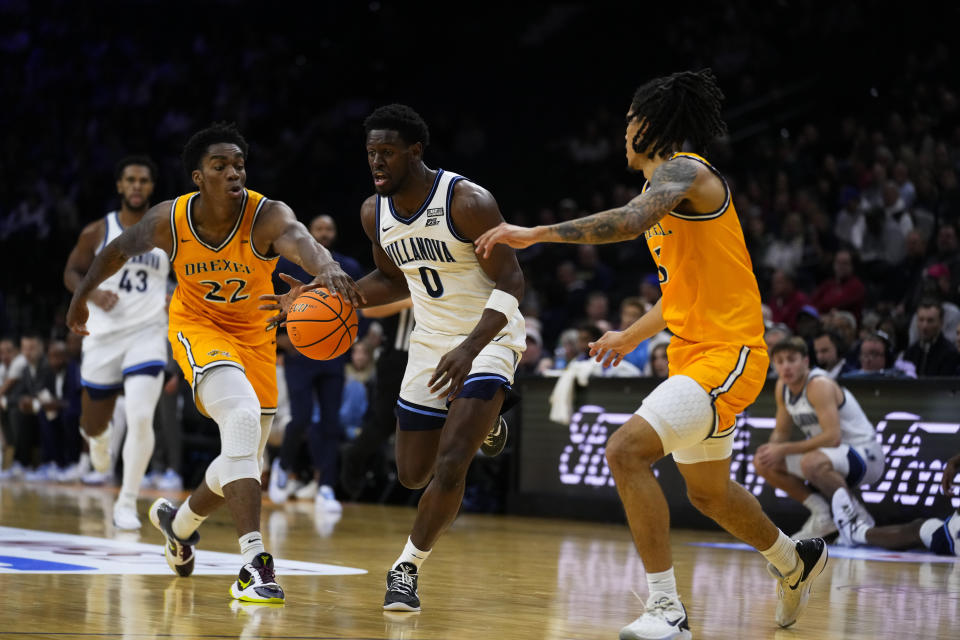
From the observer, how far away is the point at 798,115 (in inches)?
651

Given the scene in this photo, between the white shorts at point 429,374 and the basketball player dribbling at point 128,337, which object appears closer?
the white shorts at point 429,374

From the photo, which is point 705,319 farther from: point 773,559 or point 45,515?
point 45,515

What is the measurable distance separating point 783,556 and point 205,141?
292 centimetres

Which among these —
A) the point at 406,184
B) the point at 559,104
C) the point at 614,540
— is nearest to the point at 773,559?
the point at 406,184

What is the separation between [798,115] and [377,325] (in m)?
6.88

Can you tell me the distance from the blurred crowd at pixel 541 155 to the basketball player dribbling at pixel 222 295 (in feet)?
15.6

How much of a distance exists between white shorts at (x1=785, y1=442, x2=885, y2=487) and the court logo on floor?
3673 mm

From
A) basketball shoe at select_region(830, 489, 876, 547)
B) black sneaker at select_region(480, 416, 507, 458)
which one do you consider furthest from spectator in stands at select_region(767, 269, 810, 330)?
black sneaker at select_region(480, 416, 507, 458)

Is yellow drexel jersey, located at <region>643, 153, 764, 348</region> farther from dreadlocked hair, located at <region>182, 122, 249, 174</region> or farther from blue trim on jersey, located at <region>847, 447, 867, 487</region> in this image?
blue trim on jersey, located at <region>847, 447, 867, 487</region>

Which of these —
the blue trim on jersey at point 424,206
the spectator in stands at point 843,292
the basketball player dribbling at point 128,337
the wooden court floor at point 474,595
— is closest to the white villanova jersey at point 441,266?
the blue trim on jersey at point 424,206

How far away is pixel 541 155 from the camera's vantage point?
19.7m

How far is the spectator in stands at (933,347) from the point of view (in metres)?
9.02

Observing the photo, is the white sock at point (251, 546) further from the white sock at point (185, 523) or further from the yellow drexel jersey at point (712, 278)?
the yellow drexel jersey at point (712, 278)

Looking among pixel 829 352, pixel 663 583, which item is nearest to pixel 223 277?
pixel 663 583
